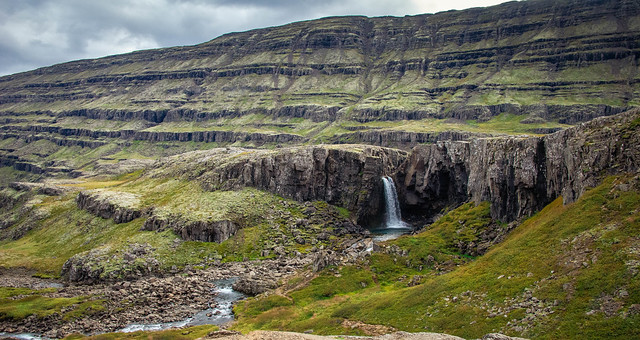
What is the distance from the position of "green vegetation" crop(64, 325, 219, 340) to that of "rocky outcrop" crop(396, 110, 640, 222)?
4954 centimetres

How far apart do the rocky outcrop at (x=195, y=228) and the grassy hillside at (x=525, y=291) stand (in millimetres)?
39770

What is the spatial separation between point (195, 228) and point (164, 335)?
50697 millimetres

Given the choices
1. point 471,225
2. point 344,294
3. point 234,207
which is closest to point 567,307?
point 344,294

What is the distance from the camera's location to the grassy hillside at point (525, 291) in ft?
117

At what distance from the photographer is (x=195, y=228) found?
106875 millimetres

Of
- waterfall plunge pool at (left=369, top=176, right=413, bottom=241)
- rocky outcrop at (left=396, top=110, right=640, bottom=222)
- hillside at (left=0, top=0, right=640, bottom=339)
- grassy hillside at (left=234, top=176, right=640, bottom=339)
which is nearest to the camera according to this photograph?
grassy hillside at (left=234, top=176, right=640, bottom=339)

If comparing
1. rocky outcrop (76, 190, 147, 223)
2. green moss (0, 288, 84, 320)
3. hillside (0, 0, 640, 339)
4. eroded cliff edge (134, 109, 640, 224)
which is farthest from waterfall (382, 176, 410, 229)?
green moss (0, 288, 84, 320)

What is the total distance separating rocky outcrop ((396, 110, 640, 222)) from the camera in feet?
168

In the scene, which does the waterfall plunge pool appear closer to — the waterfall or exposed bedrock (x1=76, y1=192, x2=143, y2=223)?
the waterfall

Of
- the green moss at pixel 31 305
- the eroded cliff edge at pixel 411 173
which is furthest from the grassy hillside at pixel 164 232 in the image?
the green moss at pixel 31 305

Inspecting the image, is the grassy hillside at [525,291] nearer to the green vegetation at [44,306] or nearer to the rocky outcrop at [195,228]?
the green vegetation at [44,306]

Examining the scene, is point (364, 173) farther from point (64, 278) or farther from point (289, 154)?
point (64, 278)

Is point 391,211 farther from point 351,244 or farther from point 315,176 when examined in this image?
point 351,244

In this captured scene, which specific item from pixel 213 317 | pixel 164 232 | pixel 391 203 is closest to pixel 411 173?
pixel 391 203
